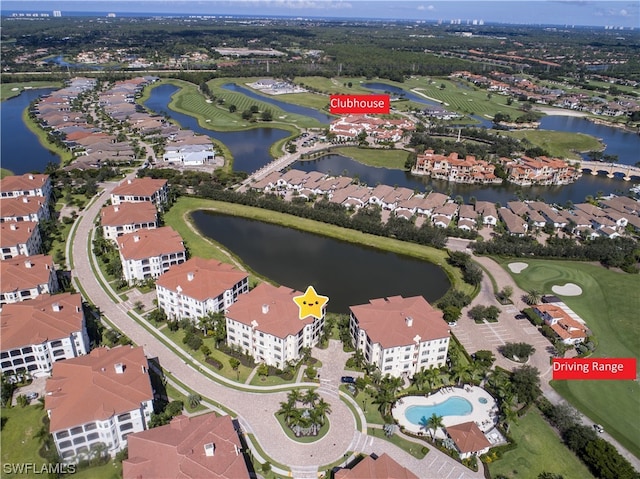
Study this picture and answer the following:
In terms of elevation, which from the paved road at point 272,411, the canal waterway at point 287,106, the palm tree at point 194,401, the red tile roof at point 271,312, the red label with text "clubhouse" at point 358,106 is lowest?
the paved road at point 272,411

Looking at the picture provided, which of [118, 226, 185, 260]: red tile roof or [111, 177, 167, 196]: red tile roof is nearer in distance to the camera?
[118, 226, 185, 260]: red tile roof

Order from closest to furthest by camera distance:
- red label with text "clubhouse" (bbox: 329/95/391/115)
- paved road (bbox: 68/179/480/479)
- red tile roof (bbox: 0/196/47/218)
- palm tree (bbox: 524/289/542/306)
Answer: paved road (bbox: 68/179/480/479), palm tree (bbox: 524/289/542/306), red tile roof (bbox: 0/196/47/218), red label with text "clubhouse" (bbox: 329/95/391/115)

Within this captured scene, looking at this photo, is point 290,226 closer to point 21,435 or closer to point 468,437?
point 468,437

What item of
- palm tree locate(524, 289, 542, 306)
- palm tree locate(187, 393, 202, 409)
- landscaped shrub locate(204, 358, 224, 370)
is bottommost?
landscaped shrub locate(204, 358, 224, 370)

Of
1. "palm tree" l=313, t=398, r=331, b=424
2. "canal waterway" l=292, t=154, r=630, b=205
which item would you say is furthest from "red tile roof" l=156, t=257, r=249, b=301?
"canal waterway" l=292, t=154, r=630, b=205

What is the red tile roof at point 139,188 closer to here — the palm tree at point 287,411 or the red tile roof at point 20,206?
the red tile roof at point 20,206

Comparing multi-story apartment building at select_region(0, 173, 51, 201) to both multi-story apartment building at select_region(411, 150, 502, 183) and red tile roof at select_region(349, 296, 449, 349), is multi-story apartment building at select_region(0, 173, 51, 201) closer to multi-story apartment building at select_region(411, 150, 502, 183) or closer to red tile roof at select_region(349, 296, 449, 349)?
red tile roof at select_region(349, 296, 449, 349)

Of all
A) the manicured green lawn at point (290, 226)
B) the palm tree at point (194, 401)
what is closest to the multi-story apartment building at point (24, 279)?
the manicured green lawn at point (290, 226)

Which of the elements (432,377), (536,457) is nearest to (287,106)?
(432,377)
